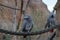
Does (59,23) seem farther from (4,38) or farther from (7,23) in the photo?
(7,23)

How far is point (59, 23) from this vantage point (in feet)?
7.50

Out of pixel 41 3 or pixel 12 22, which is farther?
pixel 41 3

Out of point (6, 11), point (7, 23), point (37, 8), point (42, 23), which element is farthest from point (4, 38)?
point (37, 8)

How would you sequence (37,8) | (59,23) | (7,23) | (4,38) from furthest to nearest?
(37,8), (7,23), (4,38), (59,23)

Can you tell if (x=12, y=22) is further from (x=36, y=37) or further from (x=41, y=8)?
(x=41, y=8)

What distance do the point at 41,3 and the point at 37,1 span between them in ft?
0.78

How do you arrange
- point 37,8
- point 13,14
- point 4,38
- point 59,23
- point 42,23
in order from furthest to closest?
point 37,8 < point 42,23 < point 13,14 < point 4,38 < point 59,23

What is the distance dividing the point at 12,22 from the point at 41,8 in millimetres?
2417

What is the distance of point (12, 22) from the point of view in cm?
715

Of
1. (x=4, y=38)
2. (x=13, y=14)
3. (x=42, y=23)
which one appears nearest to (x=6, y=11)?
(x=13, y=14)

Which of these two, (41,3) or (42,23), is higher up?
(41,3)

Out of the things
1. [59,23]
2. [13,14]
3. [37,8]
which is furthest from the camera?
[37,8]

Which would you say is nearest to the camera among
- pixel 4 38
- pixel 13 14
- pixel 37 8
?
pixel 4 38

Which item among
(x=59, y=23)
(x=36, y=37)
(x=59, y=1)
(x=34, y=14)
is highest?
(x=59, y=1)
